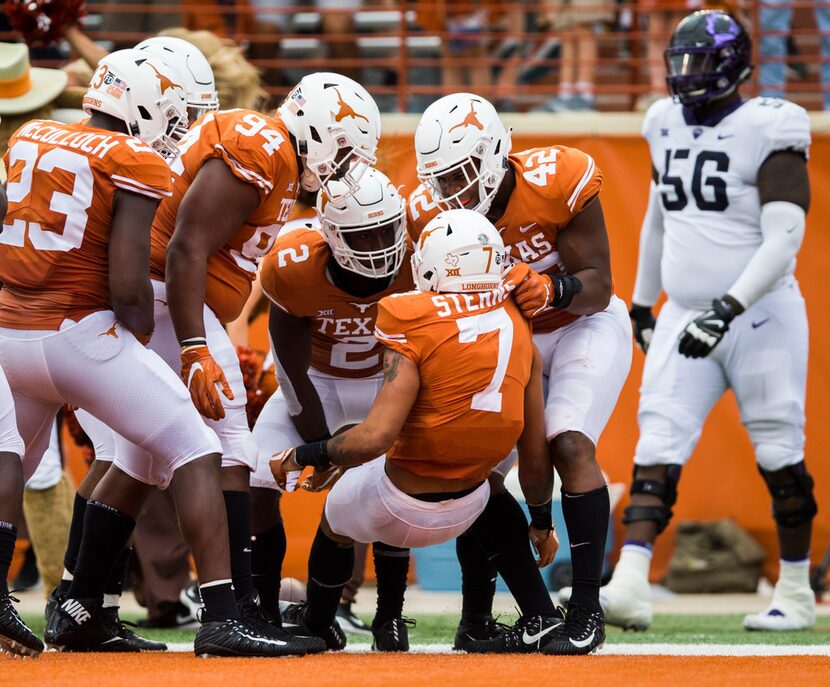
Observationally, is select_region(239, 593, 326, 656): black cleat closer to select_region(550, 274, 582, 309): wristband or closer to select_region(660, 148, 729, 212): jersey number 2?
select_region(550, 274, 582, 309): wristband

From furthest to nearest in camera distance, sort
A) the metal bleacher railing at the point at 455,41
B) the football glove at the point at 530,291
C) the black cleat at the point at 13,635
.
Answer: the metal bleacher railing at the point at 455,41 < the football glove at the point at 530,291 < the black cleat at the point at 13,635

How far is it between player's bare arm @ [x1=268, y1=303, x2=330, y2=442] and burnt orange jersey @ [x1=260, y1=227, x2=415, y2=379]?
0.05 meters

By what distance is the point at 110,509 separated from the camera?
4.38 m

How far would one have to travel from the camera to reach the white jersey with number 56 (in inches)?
231

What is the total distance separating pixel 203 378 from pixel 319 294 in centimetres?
66

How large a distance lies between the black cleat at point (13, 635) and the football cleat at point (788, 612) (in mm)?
3019

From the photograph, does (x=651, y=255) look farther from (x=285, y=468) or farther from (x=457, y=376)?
(x=285, y=468)

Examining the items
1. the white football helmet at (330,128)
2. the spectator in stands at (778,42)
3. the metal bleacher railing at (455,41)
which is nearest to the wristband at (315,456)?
the white football helmet at (330,128)

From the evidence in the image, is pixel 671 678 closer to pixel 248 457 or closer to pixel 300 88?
pixel 248 457

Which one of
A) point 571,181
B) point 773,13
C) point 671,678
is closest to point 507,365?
point 571,181

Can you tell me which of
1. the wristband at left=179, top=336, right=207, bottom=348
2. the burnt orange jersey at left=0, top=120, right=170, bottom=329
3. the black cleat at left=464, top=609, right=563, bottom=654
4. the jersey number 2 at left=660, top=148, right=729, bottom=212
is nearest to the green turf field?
the black cleat at left=464, top=609, right=563, bottom=654

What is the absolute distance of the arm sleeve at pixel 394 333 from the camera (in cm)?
409

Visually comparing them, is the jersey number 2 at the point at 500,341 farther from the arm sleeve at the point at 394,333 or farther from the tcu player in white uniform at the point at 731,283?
the tcu player in white uniform at the point at 731,283

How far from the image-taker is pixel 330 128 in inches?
171
